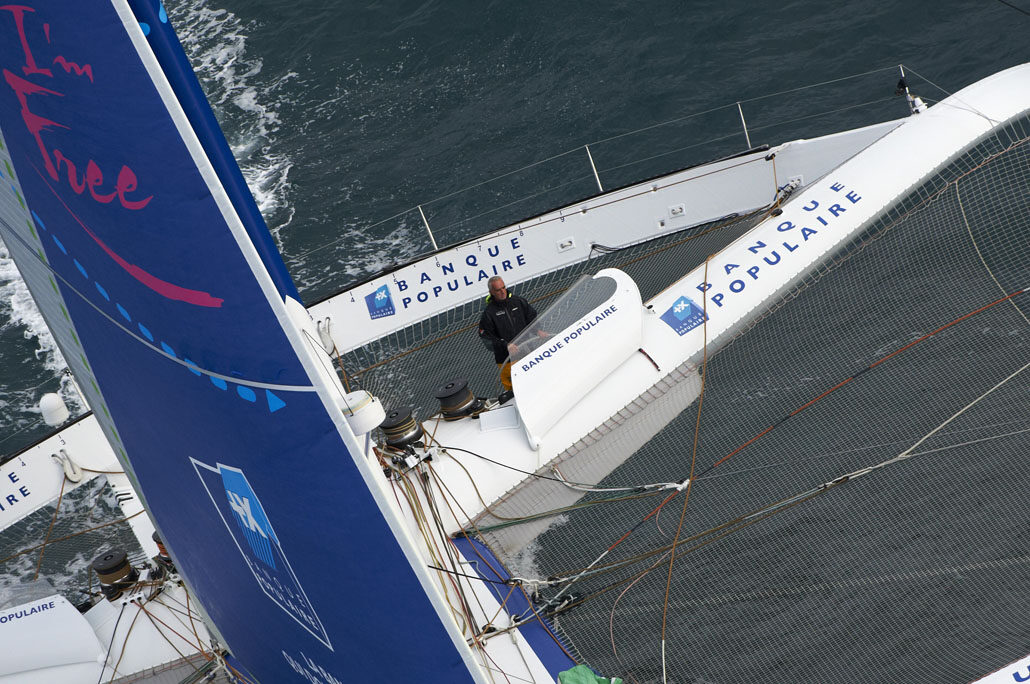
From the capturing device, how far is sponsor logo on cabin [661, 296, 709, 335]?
905 centimetres

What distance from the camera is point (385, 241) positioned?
15414 millimetres

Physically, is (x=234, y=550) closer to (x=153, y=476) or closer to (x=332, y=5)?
(x=153, y=476)

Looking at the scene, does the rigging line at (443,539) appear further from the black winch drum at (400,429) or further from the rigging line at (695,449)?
the rigging line at (695,449)

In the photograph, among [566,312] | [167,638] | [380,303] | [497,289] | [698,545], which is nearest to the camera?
[698,545]

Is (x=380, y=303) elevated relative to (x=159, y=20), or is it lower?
lower

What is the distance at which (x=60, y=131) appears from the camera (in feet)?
13.1

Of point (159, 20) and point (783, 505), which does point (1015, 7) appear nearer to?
point (783, 505)

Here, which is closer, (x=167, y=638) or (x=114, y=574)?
(x=167, y=638)

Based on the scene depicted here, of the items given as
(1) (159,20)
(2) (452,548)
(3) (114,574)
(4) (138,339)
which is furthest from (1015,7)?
(4) (138,339)

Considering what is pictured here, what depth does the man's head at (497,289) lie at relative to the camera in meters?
9.02

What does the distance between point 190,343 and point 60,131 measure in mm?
973

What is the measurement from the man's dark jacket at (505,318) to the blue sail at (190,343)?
429cm

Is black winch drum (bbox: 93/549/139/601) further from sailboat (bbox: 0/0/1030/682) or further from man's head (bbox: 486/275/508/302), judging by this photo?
man's head (bbox: 486/275/508/302)

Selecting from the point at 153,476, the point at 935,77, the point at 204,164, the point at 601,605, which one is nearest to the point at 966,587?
the point at 601,605
